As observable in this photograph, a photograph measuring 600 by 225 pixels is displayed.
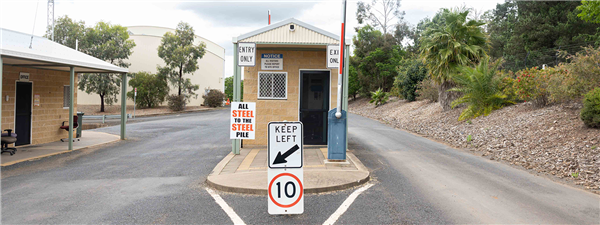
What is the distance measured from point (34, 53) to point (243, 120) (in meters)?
5.73

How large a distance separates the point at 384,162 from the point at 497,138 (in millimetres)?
4854

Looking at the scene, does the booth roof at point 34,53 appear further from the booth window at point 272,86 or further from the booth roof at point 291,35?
the booth window at point 272,86

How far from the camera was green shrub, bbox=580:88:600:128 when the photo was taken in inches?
357

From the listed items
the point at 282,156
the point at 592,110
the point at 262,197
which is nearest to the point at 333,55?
the point at 262,197

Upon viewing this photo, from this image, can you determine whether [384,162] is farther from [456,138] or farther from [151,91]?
[151,91]

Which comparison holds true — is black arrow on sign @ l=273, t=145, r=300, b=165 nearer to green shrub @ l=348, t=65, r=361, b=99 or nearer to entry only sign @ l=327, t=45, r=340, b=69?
entry only sign @ l=327, t=45, r=340, b=69

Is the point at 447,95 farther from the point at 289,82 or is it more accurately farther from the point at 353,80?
the point at 353,80

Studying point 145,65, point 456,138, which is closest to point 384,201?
point 456,138

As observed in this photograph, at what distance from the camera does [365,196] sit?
6008 millimetres

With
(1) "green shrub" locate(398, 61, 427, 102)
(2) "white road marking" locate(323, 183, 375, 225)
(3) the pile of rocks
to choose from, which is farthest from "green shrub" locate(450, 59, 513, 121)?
(1) "green shrub" locate(398, 61, 427, 102)

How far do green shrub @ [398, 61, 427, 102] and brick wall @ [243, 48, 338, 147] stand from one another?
20303 millimetres

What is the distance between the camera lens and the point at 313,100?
35.8ft

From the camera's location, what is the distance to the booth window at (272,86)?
35.7 feet

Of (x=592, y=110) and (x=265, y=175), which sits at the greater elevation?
(x=592, y=110)
